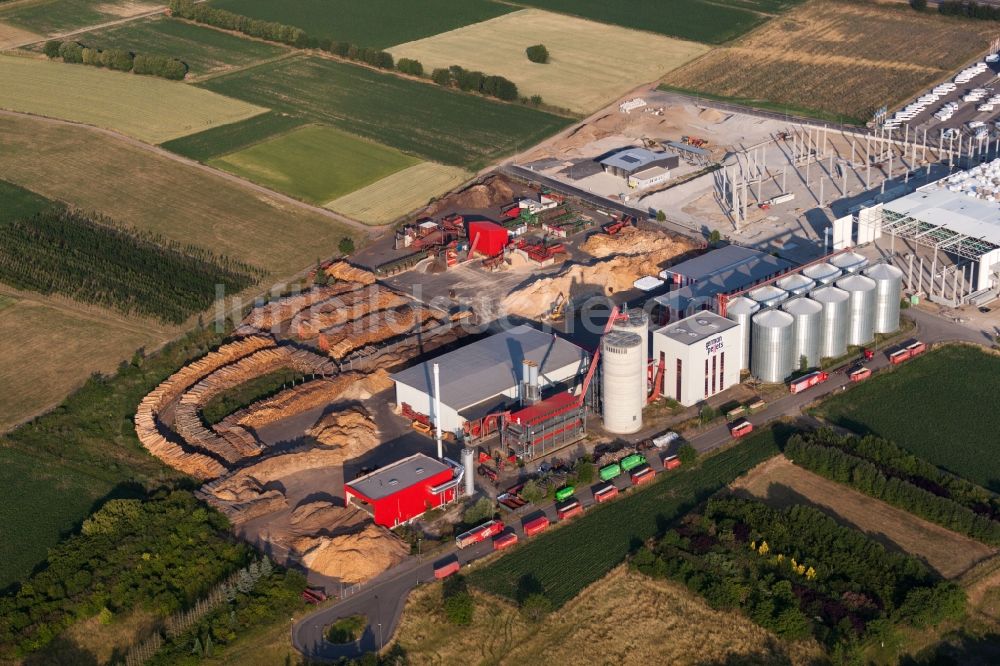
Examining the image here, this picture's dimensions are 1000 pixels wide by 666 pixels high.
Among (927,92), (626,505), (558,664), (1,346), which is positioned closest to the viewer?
(558,664)

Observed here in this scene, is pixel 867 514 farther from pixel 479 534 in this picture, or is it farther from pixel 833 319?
pixel 479 534

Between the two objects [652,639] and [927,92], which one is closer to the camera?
[652,639]

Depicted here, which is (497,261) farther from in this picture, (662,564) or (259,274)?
(662,564)

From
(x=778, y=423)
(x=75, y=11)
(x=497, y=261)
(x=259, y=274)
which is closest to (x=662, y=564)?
(x=778, y=423)

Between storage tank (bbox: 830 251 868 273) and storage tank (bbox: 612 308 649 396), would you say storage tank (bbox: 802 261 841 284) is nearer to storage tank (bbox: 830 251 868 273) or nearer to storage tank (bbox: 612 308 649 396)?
storage tank (bbox: 830 251 868 273)

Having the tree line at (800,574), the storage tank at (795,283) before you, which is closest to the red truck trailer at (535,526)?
the tree line at (800,574)

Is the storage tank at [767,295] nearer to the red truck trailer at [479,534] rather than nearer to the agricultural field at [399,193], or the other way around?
the red truck trailer at [479,534]
